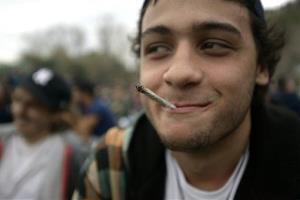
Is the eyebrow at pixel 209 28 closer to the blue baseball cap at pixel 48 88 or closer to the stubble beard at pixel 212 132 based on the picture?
the stubble beard at pixel 212 132

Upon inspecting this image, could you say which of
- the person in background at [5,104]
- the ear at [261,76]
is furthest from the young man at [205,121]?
the person in background at [5,104]

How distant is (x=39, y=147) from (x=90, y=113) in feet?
11.0

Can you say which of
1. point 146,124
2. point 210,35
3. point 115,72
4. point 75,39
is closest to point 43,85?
point 146,124

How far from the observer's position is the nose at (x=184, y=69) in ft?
4.55

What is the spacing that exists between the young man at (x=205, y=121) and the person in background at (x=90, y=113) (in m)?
3.76

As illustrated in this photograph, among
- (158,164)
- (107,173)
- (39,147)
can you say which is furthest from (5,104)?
(158,164)

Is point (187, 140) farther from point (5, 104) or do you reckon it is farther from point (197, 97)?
point (5, 104)

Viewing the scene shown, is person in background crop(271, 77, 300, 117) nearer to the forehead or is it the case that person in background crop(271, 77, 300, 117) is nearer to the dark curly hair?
the dark curly hair

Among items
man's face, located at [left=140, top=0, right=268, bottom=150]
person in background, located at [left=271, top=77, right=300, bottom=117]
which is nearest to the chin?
man's face, located at [left=140, top=0, right=268, bottom=150]

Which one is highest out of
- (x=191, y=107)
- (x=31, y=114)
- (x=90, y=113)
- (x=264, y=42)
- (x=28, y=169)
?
(x=264, y=42)

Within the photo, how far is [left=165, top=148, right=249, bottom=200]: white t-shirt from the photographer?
1533 millimetres

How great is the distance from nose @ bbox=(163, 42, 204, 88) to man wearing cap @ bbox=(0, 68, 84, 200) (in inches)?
54.6

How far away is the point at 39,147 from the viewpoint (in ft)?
9.23

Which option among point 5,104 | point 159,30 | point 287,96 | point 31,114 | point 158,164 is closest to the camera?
point 159,30
